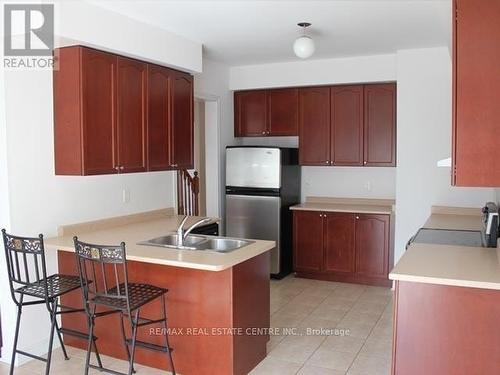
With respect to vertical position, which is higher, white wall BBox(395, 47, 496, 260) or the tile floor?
white wall BBox(395, 47, 496, 260)

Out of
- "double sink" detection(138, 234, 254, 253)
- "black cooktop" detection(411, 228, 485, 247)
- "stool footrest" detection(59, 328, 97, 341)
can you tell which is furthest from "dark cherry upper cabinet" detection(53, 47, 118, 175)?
"black cooktop" detection(411, 228, 485, 247)

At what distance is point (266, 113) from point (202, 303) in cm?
325

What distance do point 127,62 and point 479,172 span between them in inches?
104

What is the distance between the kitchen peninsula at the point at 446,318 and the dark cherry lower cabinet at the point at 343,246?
2.56 meters

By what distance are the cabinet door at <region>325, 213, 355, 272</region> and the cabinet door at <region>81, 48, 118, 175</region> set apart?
2.64 meters

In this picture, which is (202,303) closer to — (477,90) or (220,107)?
(477,90)

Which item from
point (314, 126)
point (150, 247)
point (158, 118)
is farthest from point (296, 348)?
point (314, 126)

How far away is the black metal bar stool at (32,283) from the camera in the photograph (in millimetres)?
2920

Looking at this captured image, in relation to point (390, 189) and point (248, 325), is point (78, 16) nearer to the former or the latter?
point (248, 325)

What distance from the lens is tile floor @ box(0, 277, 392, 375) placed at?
10.5 feet

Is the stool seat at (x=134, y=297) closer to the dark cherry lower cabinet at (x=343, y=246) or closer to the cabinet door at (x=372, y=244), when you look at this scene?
the dark cherry lower cabinet at (x=343, y=246)

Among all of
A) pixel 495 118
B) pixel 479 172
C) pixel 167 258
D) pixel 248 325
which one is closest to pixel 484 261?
pixel 479 172

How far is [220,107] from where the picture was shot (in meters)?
5.62

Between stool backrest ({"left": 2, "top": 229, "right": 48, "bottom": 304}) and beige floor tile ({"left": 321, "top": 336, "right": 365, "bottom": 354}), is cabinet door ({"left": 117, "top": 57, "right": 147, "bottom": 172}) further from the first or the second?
beige floor tile ({"left": 321, "top": 336, "right": 365, "bottom": 354})
